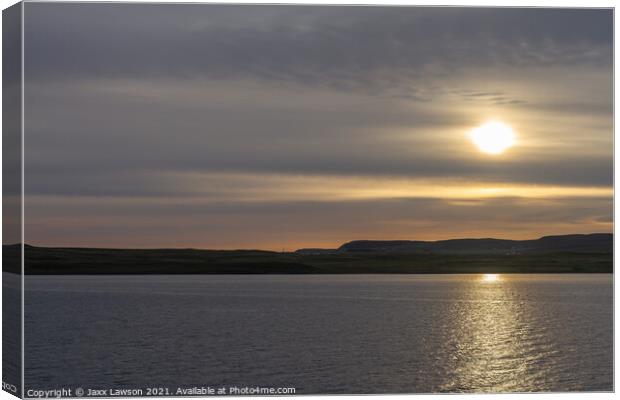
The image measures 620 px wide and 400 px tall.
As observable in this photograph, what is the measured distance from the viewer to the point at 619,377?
36.8 metres

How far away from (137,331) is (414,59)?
160 ft

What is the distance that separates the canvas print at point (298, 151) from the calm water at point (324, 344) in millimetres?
351

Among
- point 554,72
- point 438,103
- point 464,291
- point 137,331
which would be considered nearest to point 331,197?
point 438,103

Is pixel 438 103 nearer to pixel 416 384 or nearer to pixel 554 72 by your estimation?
pixel 554 72

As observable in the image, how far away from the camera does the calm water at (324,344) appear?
53.3 metres

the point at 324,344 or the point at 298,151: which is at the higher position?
the point at 298,151

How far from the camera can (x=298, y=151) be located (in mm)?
49719

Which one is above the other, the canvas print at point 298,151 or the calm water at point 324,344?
the canvas print at point 298,151

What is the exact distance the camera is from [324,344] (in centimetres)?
7219

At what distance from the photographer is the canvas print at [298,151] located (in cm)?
3938

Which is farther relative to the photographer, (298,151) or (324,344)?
(324,344)

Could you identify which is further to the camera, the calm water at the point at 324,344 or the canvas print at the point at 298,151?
the calm water at the point at 324,344

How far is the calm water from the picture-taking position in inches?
2099

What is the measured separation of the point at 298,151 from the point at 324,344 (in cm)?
2576
